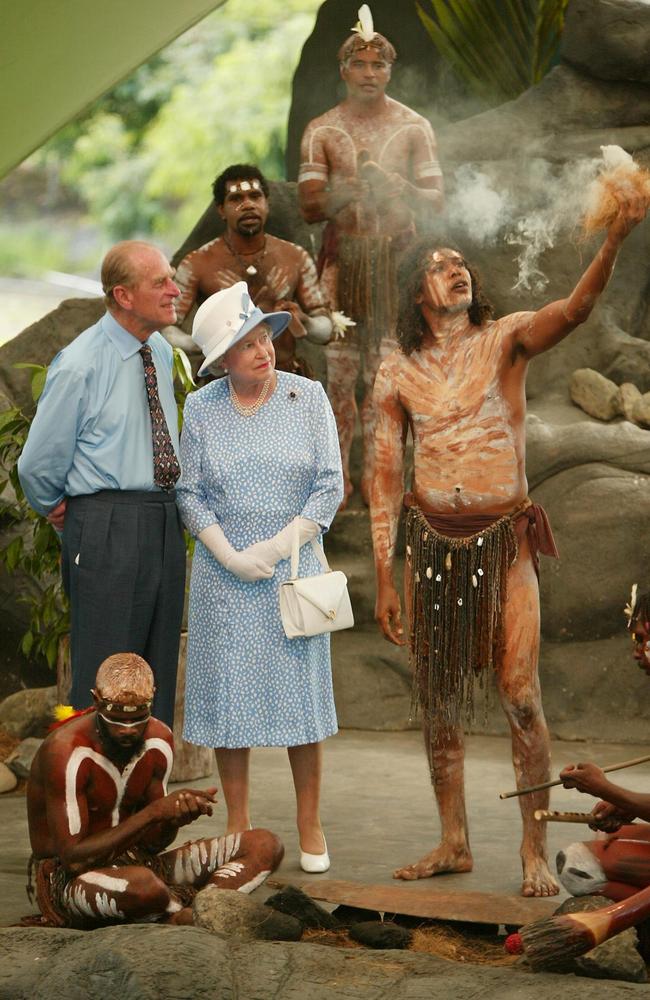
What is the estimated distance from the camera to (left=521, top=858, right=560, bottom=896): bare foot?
4691 millimetres

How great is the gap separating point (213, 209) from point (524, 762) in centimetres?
512

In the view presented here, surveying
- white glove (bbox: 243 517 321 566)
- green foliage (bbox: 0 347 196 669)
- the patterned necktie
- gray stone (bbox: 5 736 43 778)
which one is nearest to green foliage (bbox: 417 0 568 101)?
green foliage (bbox: 0 347 196 669)

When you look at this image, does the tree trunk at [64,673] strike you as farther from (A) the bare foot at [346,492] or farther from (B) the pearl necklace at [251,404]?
(A) the bare foot at [346,492]

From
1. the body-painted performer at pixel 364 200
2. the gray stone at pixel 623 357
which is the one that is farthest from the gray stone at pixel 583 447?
the body-painted performer at pixel 364 200

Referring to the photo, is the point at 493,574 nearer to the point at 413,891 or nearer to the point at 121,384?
the point at 413,891

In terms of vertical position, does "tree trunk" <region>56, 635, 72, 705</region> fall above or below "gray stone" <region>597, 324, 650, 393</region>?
below

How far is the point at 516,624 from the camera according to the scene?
4.86 meters

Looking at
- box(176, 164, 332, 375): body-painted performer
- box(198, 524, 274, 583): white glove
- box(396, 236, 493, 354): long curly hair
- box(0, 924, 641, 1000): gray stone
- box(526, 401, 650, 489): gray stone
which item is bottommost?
box(0, 924, 641, 1000): gray stone

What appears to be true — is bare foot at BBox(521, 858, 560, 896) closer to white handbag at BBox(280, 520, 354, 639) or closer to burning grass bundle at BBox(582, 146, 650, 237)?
white handbag at BBox(280, 520, 354, 639)

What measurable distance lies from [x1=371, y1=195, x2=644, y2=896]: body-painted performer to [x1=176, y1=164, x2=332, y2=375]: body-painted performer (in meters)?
2.41

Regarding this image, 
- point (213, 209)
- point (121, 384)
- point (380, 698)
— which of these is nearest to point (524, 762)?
point (121, 384)

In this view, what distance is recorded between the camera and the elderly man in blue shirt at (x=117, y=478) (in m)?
4.89

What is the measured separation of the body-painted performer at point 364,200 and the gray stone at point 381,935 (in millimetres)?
3973

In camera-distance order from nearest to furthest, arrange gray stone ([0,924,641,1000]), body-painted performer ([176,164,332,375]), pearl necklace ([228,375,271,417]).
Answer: gray stone ([0,924,641,1000])
pearl necklace ([228,375,271,417])
body-painted performer ([176,164,332,375])
